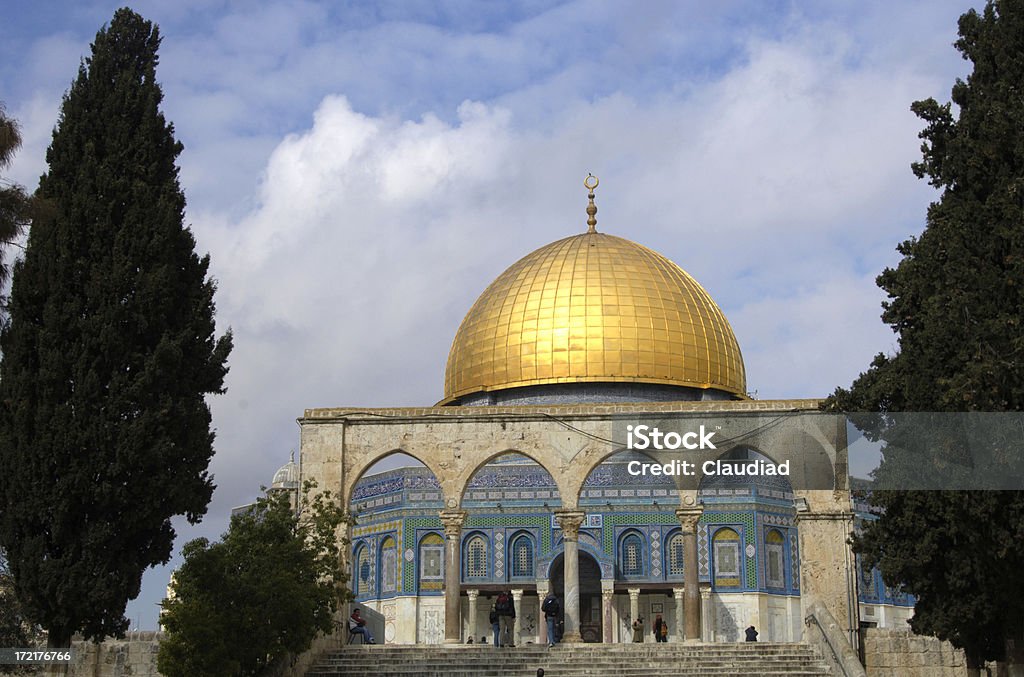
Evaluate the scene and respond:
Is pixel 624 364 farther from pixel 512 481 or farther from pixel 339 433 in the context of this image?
pixel 339 433

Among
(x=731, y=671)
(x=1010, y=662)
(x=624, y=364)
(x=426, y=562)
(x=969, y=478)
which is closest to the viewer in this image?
(x=969, y=478)

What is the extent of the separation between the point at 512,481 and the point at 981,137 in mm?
18033

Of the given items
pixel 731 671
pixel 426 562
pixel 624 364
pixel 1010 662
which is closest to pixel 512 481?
pixel 426 562

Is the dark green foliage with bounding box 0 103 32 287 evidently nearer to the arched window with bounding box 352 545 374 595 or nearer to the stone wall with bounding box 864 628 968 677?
the stone wall with bounding box 864 628 968 677

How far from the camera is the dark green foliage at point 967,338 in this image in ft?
44.7

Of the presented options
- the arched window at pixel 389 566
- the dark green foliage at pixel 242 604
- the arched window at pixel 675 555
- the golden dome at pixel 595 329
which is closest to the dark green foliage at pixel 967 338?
the dark green foliage at pixel 242 604

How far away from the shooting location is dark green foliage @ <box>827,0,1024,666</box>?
44.7ft

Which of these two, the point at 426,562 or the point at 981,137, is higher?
the point at 981,137

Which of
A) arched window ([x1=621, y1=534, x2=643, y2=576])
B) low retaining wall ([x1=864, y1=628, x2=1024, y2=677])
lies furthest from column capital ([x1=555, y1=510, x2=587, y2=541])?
arched window ([x1=621, y1=534, x2=643, y2=576])

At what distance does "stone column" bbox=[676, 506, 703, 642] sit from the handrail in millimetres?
1788

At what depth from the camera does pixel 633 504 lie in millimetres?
30531

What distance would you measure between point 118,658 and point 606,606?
544 inches

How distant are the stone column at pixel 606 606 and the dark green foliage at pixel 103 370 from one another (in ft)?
50.3

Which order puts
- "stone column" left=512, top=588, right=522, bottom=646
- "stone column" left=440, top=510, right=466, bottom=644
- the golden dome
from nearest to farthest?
"stone column" left=440, top=510, right=466, bottom=644
the golden dome
"stone column" left=512, top=588, right=522, bottom=646
